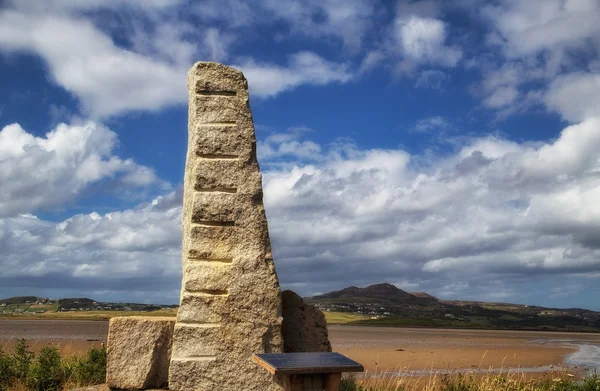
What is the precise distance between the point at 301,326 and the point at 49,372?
567 centimetres

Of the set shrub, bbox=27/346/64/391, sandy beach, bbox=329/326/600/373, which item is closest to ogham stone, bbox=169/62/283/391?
shrub, bbox=27/346/64/391

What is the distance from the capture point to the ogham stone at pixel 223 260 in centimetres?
902

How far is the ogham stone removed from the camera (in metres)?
9.02

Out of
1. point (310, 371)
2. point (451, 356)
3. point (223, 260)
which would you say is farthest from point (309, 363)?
point (451, 356)

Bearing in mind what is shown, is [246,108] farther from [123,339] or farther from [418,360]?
[418,360]

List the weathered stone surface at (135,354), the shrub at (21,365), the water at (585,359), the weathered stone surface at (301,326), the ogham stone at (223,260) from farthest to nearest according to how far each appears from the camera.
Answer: the water at (585,359), the shrub at (21,365), the weathered stone surface at (301,326), the weathered stone surface at (135,354), the ogham stone at (223,260)

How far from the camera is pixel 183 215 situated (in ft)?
34.4

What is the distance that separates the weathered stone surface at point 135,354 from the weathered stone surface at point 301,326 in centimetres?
207

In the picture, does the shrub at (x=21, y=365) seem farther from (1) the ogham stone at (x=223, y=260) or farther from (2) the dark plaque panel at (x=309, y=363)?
(2) the dark plaque panel at (x=309, y=363)

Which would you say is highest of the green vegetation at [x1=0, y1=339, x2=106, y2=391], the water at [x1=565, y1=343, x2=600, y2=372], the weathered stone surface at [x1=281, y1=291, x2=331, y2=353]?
the weathered stone surface at [x1=281, y1=291, x2=331, y2=353]

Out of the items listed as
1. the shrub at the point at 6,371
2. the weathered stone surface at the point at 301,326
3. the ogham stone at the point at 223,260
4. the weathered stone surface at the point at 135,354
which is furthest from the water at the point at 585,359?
the shrub at the point at 6,371

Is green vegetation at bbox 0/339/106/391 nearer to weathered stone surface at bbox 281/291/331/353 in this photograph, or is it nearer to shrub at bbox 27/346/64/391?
shrub at bbox 27/346/64/391

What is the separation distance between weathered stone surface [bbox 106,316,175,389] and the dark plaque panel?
89.6 inches

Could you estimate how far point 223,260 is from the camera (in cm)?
937
